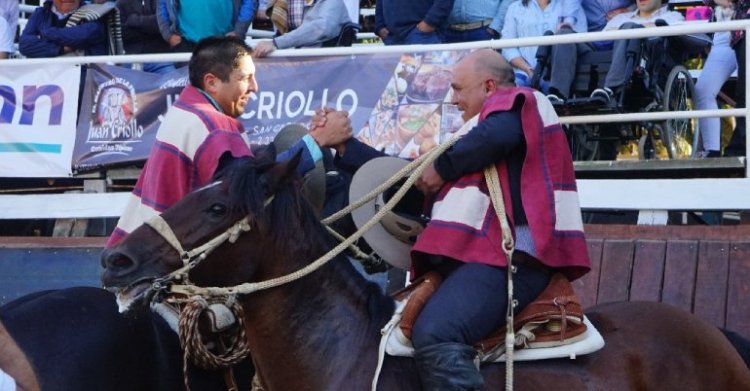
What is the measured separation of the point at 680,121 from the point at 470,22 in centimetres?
188

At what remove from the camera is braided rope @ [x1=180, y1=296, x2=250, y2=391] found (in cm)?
536

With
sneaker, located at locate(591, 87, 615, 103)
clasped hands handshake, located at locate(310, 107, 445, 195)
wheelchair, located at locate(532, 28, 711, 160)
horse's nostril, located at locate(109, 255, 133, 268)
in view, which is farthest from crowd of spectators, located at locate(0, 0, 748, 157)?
horse's nostril, located at locate(109, 255, 133, 268)

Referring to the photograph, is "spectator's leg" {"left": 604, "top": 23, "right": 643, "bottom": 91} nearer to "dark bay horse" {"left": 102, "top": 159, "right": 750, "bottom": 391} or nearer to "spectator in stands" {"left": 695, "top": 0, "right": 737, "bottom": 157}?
"spectator in stands" {"left": 695, "top": 0, "right": 737, "bottom": 157}

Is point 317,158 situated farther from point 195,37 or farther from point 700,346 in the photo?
point 195,37

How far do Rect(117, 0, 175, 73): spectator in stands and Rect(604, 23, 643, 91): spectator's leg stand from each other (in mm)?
4011

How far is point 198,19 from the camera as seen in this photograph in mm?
10547

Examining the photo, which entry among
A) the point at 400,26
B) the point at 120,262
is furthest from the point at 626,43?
the point at 120,262

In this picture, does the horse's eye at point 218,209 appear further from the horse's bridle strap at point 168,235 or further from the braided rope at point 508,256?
the braided rope at point 508,256

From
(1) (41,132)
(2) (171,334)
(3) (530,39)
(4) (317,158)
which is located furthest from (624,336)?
(1) (41,132)

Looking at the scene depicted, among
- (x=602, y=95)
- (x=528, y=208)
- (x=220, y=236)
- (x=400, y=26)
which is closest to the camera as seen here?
(x=220, y=236)

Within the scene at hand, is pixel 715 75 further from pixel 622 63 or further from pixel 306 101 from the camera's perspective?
pixel 306 101

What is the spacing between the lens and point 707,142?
9227mm

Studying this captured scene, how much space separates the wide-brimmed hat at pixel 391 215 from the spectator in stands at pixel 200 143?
22cm

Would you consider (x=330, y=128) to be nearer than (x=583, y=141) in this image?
Yes
